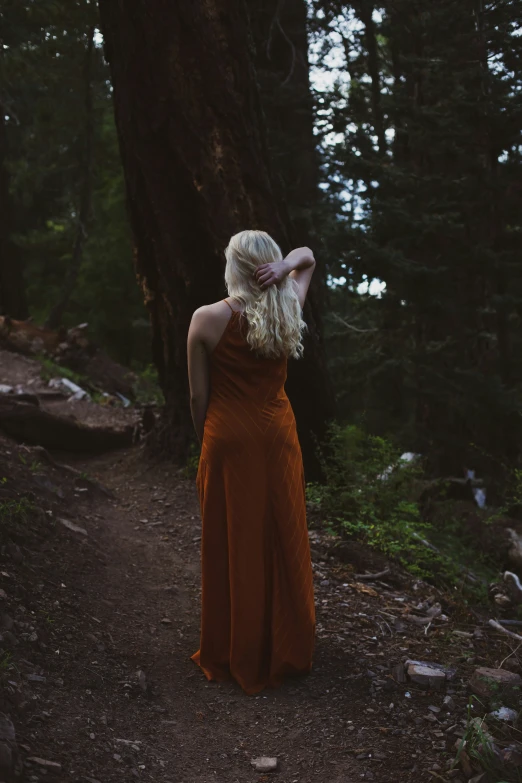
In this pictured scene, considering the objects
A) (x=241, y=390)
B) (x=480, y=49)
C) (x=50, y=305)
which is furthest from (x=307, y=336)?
(x=50, y=305)

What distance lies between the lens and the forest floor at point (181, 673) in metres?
3.57

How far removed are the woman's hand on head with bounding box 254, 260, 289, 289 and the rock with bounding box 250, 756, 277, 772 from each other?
2.44 m

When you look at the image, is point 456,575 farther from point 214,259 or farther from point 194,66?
point 194,66

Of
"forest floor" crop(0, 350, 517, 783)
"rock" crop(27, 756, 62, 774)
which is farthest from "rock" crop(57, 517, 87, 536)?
"rock" crop(27, 756, 62, 774)

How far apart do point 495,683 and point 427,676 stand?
488 millimetres

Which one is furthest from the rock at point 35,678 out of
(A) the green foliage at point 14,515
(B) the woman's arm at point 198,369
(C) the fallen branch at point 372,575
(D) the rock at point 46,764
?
(C) the fallen branch at point 372,575

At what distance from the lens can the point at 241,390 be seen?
436cm

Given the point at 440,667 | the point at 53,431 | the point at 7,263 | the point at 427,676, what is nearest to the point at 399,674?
the point at 427,676

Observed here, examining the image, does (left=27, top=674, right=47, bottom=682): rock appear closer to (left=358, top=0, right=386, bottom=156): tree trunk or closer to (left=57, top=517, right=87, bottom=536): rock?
(left=57, top=517, right=87, bottom=536): rock

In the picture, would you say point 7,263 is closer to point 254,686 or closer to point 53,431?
point 53,431

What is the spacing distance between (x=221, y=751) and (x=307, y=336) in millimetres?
4470

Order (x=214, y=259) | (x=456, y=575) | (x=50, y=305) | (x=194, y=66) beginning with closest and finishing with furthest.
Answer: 1. (x=456, y=575)
2. (x=194, y=66)
3. (x=214, y=259)
4. (x=50, y=305)

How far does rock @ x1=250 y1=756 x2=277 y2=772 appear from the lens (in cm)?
362

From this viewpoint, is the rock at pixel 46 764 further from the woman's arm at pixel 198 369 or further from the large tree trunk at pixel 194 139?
the large tree trunk at pixel 194 139
